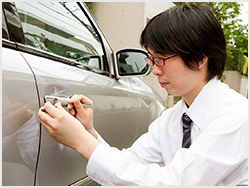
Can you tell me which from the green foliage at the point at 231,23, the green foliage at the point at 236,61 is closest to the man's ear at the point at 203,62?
the green foliage at the point at 231,23

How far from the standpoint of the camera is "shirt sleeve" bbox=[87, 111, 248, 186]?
1162 millimetres

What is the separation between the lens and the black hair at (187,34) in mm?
1388

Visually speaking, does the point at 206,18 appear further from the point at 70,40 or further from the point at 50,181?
the point at 50,181

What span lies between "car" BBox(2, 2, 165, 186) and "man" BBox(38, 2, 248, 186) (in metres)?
0.10

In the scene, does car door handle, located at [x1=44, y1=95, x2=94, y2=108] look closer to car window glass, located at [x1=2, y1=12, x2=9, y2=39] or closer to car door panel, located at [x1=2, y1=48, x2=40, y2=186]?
car door panel, located at [x1=2, y1=48, x2=40, y2=186]

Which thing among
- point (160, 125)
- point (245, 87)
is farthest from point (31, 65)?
point (245, 87)

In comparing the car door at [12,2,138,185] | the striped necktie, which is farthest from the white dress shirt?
the car door at [12,2,138,185]

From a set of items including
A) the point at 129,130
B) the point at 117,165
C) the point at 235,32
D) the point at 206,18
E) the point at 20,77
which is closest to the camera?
the point at 20,77

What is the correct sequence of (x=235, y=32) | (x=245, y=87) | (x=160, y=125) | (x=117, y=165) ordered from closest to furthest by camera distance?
(x=117, y=165) < (x=160, y=125) < (x=235, y=32) < (x=245, y=87)

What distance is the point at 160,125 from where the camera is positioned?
1.73 m

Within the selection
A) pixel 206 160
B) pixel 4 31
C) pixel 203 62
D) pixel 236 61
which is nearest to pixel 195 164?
Result: pixel 206 160

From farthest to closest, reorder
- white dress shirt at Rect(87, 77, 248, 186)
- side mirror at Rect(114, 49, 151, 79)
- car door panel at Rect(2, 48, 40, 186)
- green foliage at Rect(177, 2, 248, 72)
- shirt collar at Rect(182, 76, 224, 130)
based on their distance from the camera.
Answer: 1. green foliage at Rect(177, 2, 248, 72)
2. side mirror at Rect(114, 49, 151, 79)
3. shirt collar at Rect(182, 76, 224, 130)
4. white dress shirt at Rect(87, 77, 248, 186)
5. car door panel at Rect(2, 48, 40, 186)

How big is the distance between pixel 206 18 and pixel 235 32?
11204mm

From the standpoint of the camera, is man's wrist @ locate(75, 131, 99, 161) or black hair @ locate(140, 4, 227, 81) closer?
man's wrist @ locate(75, 131, 99, 161)
